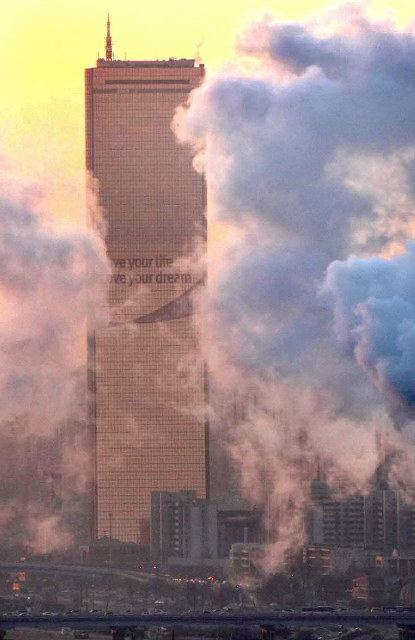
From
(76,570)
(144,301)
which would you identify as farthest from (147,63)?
(76,570)

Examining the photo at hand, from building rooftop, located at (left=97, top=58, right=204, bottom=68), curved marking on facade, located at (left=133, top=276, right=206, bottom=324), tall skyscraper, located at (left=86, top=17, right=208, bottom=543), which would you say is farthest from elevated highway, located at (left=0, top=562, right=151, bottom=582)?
building rooftop, located at (left=97, top=58, right=204, bottom=68)

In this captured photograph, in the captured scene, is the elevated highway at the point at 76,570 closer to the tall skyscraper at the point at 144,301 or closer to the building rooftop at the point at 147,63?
the tall skyscraper at the point at 144,301

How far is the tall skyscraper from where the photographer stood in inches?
3784

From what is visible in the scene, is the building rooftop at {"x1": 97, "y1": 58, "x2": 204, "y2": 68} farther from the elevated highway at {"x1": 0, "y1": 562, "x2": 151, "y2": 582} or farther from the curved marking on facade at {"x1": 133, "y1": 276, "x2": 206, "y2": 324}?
the elevated highway at {"x1": 0, "y1": 562, "x2": 151, "y2": 582}

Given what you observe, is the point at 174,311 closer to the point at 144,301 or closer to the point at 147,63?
the point at 144,301

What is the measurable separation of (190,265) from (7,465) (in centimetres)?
847

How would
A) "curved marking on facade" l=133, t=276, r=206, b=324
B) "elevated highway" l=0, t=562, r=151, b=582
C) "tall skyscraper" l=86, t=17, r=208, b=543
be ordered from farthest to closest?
"tall skyscraper" l=86, t=17, r=208, b=543, "curved marking on facade" l=133, t=276, r=206, b=324, "elevated highway" l=0, t=562, r=151, b=582

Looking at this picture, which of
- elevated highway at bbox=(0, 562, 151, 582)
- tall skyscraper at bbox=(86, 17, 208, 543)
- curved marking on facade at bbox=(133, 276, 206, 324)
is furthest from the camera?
tall skyscraper at bbox=(86, 17, 208, 543)

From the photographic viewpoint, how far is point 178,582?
83312 mm

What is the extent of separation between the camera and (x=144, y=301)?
9619 cm

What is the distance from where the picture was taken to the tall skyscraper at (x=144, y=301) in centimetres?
9612

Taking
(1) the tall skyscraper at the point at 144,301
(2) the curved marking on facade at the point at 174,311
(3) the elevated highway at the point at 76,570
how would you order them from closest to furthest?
(3) the elevated highway at the point at 76,570, (2) the curved marking on facade at the point at 174,311, (1) the tall skyscraper at the point at 144,301

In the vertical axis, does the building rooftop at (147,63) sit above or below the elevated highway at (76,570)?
above

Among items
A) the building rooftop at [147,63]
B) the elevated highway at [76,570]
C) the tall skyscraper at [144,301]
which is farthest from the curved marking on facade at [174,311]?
the elevated highway at [76,570]
